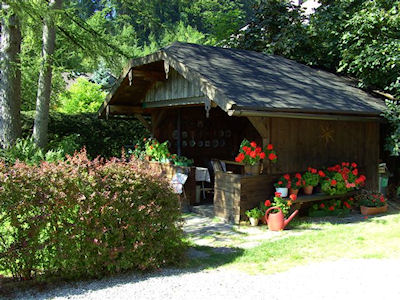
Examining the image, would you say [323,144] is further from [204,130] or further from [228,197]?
[204,130]

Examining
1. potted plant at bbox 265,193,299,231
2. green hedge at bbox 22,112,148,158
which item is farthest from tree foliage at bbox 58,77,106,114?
potted plant at bbox 265,193,299,231

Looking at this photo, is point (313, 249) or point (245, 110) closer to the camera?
point (313, 249)

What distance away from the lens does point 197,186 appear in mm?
9672

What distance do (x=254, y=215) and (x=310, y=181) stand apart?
5.14 feet

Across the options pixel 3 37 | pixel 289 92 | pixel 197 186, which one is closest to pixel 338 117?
pixel 289 92

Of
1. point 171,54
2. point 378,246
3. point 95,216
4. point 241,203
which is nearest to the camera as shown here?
point 95,216

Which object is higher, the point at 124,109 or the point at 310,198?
the point at 124,109

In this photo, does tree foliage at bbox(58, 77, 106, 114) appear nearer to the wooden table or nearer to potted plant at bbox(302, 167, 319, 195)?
potted plant at bbox(302, 167, 319, 195)

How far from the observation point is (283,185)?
25.6ft

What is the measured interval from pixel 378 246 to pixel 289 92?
142 inches

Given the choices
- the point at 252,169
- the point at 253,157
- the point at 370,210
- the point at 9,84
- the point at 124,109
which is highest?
the point at 9,84

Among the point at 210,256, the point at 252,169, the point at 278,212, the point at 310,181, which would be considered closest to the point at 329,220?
the point at 310,181

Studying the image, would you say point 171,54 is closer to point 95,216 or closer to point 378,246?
point 95,216

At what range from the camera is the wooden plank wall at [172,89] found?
8.97m
